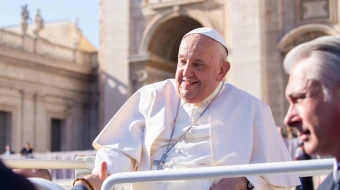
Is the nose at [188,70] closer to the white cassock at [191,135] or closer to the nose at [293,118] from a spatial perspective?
the white cassock at [191,135]

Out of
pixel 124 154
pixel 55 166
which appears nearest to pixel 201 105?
pixel 124 154

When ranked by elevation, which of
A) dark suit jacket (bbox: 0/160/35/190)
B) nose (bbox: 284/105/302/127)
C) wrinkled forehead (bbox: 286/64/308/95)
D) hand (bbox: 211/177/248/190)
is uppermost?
wrinkled forehead (bbox: 286/64/308/95)

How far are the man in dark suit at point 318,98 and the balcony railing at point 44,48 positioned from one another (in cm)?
2395

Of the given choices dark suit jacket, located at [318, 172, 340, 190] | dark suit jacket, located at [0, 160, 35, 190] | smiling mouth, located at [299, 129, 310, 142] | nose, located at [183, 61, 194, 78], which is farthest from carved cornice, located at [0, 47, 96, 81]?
dark suit jacket, located at [0, 160, 35, 190]

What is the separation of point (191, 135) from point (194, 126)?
0.07m

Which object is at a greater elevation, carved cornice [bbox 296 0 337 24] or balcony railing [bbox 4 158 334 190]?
carved cornice [bbox 296 0 337 24]

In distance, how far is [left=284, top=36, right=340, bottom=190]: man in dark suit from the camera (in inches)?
75.6

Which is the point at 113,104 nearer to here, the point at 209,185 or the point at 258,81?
the point at 258,81

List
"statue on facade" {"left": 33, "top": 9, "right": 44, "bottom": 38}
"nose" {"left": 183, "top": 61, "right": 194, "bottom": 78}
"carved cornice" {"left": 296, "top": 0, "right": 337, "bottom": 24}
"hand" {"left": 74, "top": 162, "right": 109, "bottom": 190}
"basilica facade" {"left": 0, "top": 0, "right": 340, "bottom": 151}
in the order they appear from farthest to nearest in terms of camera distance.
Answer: "statue on facade" {"left": 33, "top": 9, "right": 44, "bottom": 38} → "basilica facade" {"left": 0, "top": 0, "right": 340, "bottom": 151} → "carved cornice" {"left": 296, "top": 0, "right": 337, "bottom": 24} → "nose" {"left": 183, "top": 61, "right": 194, "bottom": 78} → "hand" {"left": 74, "top": 162, "right": 109, "bottom": 190}

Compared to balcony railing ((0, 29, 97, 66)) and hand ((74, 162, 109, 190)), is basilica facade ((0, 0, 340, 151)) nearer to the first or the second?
balcony railing ((0, 29, 97, 66))

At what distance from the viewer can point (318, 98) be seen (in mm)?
1955

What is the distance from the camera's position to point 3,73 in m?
25.2

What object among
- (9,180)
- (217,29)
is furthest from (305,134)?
(217,29)

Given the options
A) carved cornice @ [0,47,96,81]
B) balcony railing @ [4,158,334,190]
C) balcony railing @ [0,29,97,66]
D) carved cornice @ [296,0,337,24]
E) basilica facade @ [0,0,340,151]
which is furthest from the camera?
balcony railing @ [0,29,97,66]
